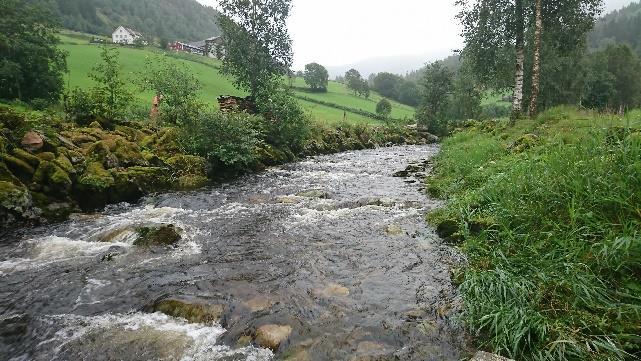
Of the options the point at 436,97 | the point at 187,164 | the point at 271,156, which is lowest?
the point at 271,156

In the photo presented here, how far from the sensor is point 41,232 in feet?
33.2

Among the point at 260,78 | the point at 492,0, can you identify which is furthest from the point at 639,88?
the point at 260,78

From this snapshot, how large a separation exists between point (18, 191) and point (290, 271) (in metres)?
8.72

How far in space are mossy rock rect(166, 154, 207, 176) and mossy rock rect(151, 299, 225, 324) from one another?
11.8 meters

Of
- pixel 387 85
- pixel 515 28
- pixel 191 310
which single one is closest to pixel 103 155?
pixel 191 310

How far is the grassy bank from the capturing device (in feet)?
14.2

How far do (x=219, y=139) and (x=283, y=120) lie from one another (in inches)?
315

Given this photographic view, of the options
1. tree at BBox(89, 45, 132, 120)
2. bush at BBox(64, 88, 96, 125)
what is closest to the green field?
tree at BBox(89, 45, 132, 120)

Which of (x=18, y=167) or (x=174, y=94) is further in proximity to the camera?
(x=174, y=94)

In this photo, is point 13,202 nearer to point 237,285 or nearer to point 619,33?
point 237,285

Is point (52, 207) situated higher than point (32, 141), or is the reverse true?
point (32, 141)

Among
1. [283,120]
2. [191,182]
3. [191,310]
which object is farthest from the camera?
[283,120]

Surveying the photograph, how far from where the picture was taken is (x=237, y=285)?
7137 millimetres

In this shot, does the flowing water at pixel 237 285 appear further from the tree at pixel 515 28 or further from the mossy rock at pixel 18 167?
the tree at pixel 515 28
